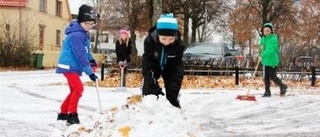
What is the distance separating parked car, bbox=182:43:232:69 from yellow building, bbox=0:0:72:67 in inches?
645

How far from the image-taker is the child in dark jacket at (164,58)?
5582mm

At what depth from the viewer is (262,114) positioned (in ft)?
32.7

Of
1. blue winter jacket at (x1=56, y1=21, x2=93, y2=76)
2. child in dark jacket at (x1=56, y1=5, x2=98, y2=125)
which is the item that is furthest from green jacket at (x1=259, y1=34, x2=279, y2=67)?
blue winter jacket at (x1=56, y1=21, x2=93, y2=76)

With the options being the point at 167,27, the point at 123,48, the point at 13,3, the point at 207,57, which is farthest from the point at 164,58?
the point at 13,3

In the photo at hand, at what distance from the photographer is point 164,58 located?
5.94 m

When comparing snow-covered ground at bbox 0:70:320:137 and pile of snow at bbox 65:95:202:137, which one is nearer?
pile of snow at bbox 65:95:202:137

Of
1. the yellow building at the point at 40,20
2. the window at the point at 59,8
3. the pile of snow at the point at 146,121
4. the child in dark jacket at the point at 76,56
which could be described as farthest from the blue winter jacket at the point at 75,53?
the window at the point at 59,8

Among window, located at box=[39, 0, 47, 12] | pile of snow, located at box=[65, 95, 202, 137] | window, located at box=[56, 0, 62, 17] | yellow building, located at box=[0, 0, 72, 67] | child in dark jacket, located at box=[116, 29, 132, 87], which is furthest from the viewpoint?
window, located at box=[56, 0, 62, 17]

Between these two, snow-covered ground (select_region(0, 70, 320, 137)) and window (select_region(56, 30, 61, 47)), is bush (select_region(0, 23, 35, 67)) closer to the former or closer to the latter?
window (select_region(56, 30, 61, 47))

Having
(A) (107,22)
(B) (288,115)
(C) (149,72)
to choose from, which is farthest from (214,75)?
(A) (107,22)

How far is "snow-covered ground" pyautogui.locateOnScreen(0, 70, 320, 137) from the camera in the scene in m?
4.40

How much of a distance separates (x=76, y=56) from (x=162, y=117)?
3629 mm

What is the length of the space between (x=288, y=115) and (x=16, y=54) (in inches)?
1083

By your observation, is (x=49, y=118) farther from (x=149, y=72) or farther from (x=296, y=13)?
(x=296, y=13)
